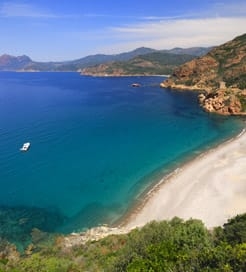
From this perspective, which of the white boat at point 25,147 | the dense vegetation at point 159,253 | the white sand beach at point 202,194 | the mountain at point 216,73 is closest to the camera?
the dense vegetation at point 159,253

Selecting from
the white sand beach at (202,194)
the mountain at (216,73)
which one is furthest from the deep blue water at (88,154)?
the mountain at (216,73)

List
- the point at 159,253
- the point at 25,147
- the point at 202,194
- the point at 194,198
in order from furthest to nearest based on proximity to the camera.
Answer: the point at 25,147
the point at 202,194
the point at 194,198
the point at 159,253

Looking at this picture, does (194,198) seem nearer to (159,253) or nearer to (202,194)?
(202,194)

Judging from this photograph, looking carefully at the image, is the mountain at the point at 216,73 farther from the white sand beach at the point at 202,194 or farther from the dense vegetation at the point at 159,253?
the dense vegetation at the point at 159,253

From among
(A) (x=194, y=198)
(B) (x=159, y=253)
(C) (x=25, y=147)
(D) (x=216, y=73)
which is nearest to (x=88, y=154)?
(C) (x=25, y=147)

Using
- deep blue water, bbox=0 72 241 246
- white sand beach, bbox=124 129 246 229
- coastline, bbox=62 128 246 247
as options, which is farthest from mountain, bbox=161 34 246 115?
coastline, bbox=62 128 246 247

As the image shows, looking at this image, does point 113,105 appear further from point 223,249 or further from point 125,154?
point 223,249
